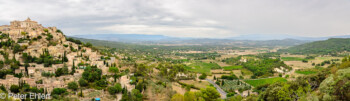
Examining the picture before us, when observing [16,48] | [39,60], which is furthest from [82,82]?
[16,48]

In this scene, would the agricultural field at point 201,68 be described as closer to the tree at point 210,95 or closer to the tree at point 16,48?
the tree at point 210,95

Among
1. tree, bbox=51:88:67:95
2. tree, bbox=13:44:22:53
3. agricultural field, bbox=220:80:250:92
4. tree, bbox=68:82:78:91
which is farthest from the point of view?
agricultural field, bbox=220:80:250:92

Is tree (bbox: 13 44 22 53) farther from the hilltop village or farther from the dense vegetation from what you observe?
the dense vegetation

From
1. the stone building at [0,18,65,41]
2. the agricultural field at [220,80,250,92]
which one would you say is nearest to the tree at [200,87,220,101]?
the agricultural field at [220,80,250,92]

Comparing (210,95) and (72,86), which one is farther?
(72,86)

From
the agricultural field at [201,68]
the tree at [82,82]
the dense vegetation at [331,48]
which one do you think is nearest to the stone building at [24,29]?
the tree at [82,82]

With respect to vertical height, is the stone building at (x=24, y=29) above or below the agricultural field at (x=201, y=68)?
above

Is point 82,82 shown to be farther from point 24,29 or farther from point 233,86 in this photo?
point 233,86

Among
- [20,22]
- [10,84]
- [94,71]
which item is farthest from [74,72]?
[20,22]

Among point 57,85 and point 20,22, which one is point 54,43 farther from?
point 57,85
